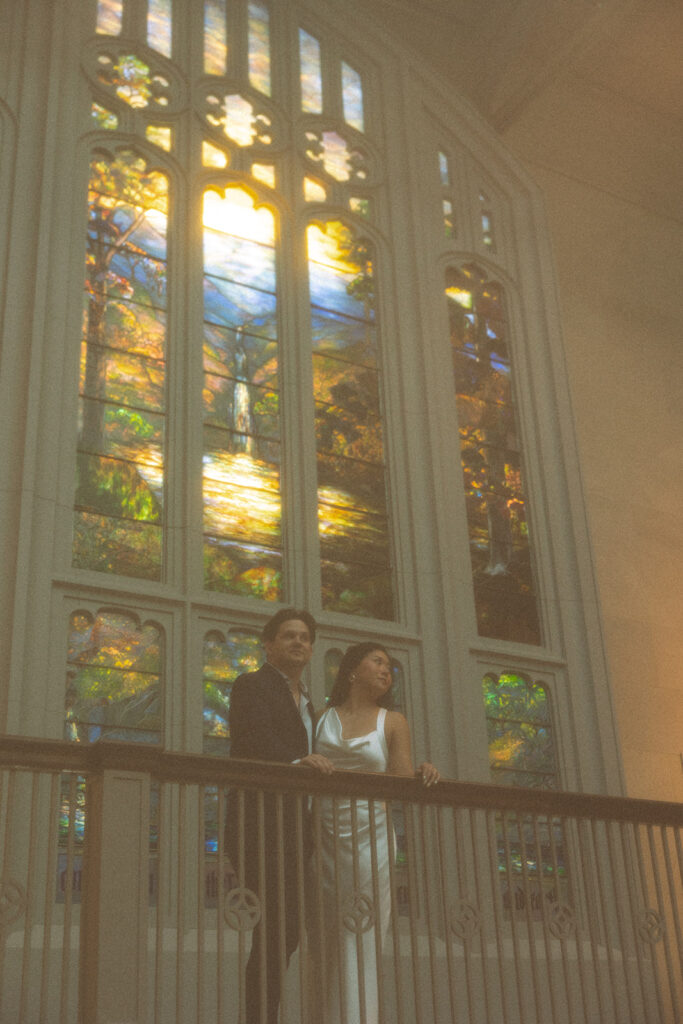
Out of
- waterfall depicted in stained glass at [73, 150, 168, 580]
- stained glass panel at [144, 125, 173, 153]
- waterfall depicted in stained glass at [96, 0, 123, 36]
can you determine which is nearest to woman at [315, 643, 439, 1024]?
waterfall depicted in stained glass at [73, 150, 168, 580]

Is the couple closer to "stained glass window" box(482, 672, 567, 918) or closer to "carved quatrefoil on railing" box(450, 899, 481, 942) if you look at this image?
"carved quatrefoil on railing" box(450, 899, 481, 942)

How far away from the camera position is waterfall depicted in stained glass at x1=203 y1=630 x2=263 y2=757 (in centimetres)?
683

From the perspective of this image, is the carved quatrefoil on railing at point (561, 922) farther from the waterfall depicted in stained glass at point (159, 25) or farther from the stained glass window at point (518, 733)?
the waterfall depicted in stained glass at point (159, 25)

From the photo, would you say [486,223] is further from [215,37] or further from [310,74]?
[215,37]

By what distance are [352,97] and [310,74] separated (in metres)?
0.39

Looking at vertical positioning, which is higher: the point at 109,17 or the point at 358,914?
the point at 109,17

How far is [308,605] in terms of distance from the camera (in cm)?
748

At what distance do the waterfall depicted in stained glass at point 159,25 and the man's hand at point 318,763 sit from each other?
6.76 meters

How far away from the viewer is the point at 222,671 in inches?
276

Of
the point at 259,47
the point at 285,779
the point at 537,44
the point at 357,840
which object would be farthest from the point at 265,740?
the point at 537,44

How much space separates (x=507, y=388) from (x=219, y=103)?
306 cm

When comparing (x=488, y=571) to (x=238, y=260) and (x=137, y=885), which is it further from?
(x=137, y=885)

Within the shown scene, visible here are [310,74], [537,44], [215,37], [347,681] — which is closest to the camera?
[347,681]

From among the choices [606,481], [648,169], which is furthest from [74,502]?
[648,169]
